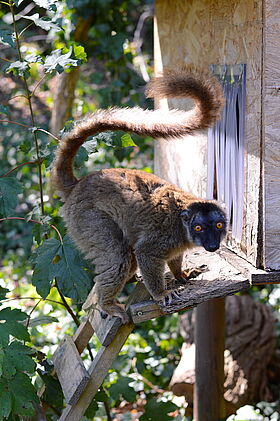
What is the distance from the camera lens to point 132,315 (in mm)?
3238

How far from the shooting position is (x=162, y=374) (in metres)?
5.69

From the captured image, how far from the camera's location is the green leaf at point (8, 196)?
11.5 feet

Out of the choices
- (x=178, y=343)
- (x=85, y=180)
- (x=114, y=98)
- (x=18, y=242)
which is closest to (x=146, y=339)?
(x=178, y=343)

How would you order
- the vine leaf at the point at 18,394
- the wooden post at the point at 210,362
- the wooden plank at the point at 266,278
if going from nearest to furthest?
the vine leaf at the point at 18,394 → the wooden plank at the point at 266,278 → the wooden post at the point at 210,362

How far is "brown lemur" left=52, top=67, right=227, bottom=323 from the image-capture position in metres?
3.34

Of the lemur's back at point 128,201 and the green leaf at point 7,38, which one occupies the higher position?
the green leaf at point 7,38

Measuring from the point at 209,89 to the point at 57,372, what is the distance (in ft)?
6.63

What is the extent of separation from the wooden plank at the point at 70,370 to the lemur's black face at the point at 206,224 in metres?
1.01

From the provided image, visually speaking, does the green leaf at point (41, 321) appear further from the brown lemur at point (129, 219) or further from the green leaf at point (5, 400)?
the green leaf at point (5, 400)

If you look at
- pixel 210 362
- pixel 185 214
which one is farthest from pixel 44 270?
pixel 210 362

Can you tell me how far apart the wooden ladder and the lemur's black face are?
0.71 ft

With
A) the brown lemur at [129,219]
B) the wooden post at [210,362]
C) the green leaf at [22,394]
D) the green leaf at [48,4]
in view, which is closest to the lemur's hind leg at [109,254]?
the brown lemur at [129,219]

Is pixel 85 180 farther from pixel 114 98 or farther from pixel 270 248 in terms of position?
pixel 114 98

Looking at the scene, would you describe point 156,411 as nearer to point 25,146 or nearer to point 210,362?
point 210,362
